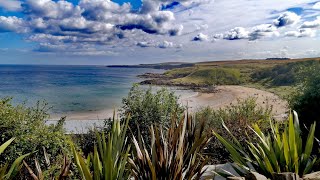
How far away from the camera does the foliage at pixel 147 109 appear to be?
23.0 feet

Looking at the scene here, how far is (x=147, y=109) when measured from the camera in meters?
7.15

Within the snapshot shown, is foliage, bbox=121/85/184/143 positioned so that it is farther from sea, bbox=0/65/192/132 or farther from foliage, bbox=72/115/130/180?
foliage, bbox=72/115/130/180

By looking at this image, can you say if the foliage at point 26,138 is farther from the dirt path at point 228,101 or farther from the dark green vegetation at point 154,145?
the dirt path at point 228,101

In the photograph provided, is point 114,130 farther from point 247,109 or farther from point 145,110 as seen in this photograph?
point 247,109

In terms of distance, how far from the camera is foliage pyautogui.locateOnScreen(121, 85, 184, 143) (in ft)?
23.0

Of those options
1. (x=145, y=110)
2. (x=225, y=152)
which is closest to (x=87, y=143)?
(x=145, y=110)

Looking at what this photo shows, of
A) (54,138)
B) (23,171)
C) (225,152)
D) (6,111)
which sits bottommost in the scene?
(225,152)

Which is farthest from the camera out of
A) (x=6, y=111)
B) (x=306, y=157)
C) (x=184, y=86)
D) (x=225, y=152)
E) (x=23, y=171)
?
(x=184, y=86)

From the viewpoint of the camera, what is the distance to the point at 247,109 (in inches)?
355

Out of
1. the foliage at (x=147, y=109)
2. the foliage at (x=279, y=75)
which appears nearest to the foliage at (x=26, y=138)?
the foliage at (x=147, y=109)

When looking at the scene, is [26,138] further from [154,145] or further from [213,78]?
[213,78]

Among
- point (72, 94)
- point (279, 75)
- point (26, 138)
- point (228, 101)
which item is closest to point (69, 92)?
point (72, 94)

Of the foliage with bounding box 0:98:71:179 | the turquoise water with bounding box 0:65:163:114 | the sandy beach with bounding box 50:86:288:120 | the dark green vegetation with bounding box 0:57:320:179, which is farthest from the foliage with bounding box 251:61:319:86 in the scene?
the foliage with bounding box 0:98:71:179

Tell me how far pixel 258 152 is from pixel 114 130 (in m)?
1.42
